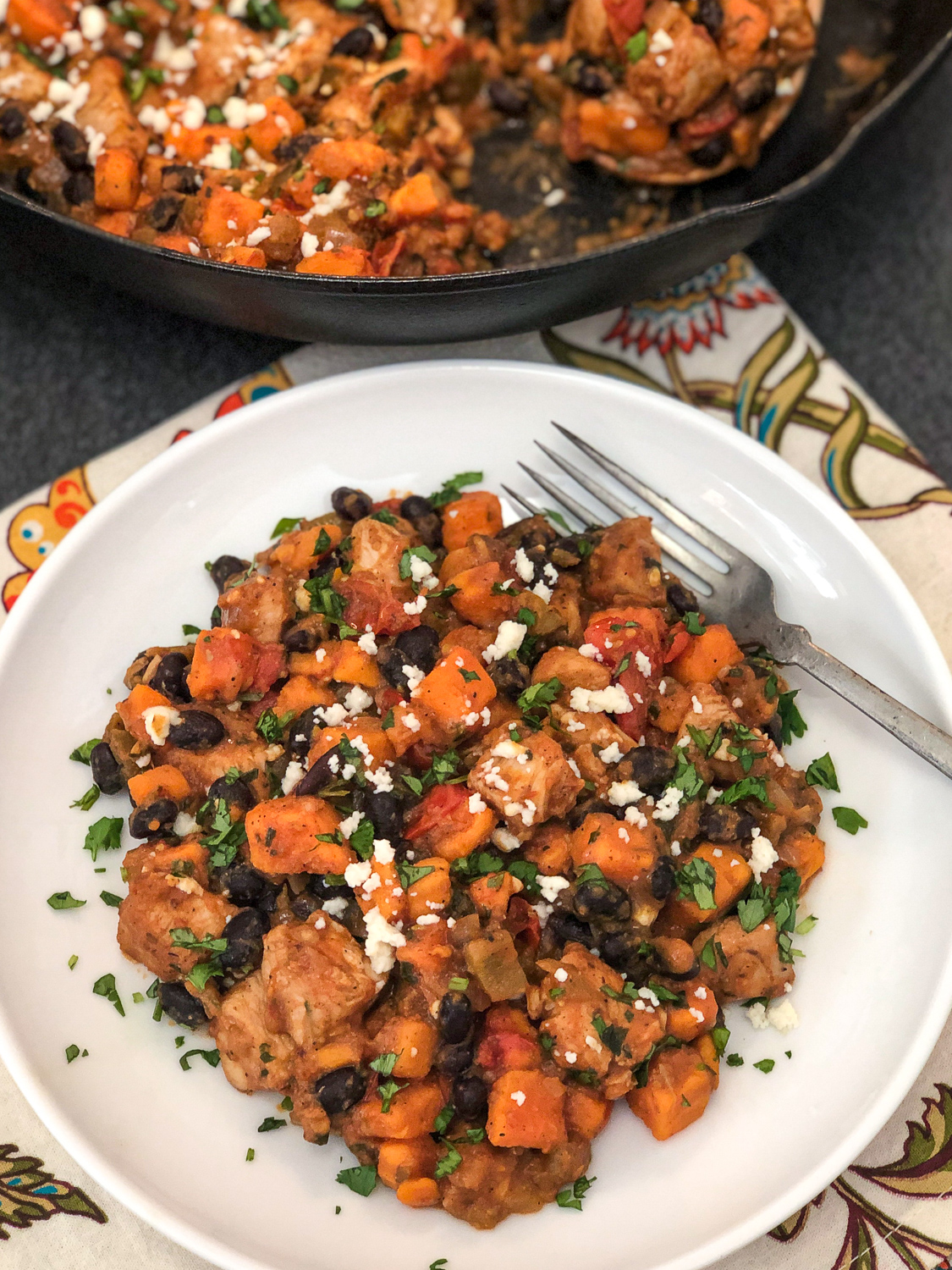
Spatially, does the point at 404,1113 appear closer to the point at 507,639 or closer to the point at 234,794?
the point at 234,794

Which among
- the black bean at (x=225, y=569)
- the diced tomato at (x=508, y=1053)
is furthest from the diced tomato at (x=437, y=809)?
the black bean at (x=225, y=569)

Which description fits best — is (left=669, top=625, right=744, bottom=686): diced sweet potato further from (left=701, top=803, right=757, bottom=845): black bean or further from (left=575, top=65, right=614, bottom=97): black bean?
(left=575, top=65, right=614, bottom=97): black bean

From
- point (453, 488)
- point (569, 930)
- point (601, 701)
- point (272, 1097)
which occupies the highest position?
point (601, 701)

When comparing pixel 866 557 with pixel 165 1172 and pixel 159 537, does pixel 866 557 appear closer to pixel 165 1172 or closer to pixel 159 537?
pixel 159 537

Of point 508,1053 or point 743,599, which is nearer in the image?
point 508,1053

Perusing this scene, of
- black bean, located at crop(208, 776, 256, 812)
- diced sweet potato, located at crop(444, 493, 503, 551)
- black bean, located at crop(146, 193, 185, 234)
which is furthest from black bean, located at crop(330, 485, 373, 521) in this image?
black bean, located at crop(146, 193, 185, 234)

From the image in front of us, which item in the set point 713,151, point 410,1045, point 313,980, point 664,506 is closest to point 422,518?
point 664,506
